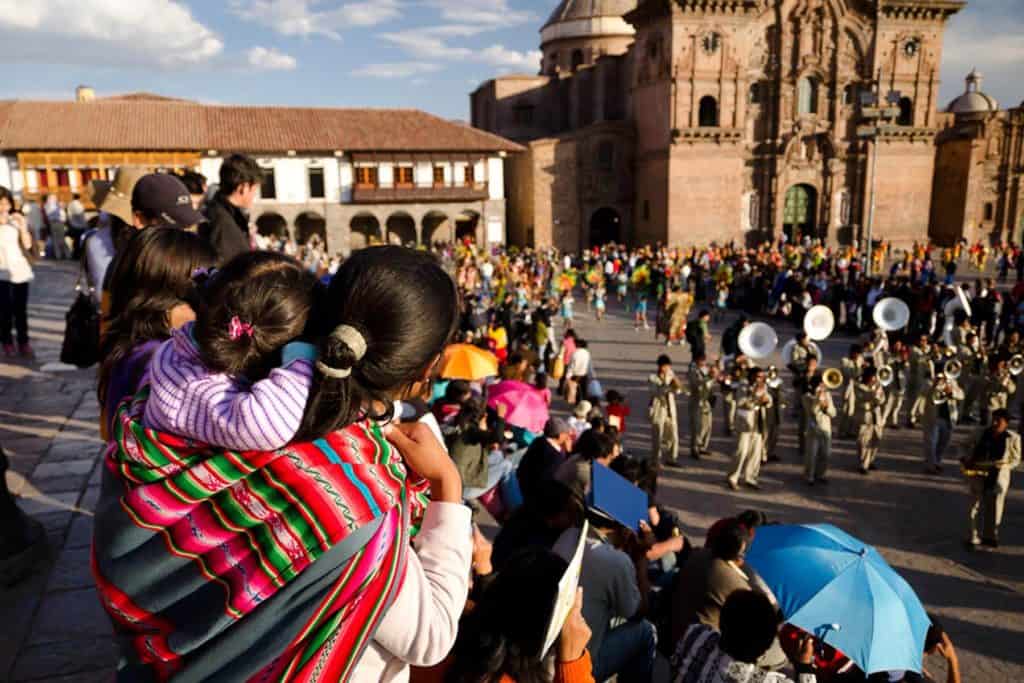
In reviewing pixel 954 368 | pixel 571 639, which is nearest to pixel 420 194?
pixel 954 368

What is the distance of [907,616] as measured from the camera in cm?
385

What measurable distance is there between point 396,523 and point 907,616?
3637 mm

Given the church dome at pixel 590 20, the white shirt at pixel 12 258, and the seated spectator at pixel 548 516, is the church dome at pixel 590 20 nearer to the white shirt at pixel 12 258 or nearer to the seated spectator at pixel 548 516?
the white shirt at pixel 12 258

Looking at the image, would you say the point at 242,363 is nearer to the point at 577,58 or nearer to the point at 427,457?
the point at 427,457

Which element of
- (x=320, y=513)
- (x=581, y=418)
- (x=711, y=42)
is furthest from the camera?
(x=711, y=42)

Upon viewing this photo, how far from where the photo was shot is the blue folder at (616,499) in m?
4.27

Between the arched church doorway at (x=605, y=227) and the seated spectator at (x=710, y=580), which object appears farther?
the arched church doorway at (x=605, y=227)

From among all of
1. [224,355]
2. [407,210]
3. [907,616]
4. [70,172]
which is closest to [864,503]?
[907,616]

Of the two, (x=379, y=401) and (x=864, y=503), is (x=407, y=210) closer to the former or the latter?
(x=864, y=503)

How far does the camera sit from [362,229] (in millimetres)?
38906

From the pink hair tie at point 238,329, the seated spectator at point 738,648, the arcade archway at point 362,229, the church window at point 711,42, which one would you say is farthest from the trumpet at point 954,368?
the arcade archway at point 362,229

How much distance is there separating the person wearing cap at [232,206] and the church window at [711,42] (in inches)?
1430

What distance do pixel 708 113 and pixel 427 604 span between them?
3889 centimetres

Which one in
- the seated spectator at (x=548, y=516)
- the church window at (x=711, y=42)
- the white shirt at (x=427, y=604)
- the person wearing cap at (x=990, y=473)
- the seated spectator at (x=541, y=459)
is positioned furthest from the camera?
the church window at (x=711, y=42)
